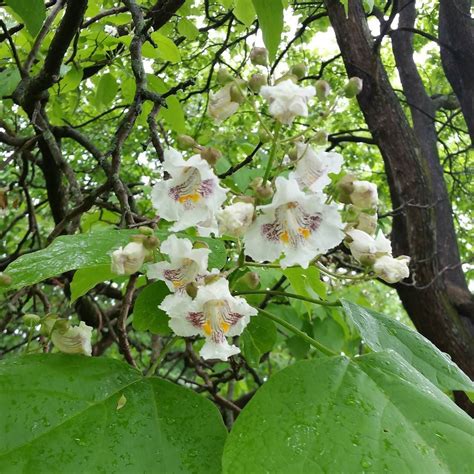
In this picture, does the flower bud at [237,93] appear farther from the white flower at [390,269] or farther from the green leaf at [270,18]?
the white flower at [390,269]

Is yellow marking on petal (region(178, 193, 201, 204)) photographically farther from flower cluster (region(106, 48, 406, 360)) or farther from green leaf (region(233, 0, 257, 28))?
green leaf (region(233, 0, 257, 28))

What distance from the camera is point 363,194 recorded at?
0.86 metres

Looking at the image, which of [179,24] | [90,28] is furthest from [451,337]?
[90,28]

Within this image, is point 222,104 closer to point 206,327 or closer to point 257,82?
point 257,82

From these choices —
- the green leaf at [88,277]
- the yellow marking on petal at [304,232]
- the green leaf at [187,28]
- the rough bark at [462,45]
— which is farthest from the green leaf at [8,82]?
the rough bark at [462,45]

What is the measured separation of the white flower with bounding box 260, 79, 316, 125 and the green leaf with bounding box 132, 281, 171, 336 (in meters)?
0.41

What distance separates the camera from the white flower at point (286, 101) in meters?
0.81

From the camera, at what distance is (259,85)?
89 cm

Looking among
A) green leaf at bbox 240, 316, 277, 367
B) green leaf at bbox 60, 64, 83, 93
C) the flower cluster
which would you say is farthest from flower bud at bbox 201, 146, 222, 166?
green leaf at bbox 60, 64, 83, 93

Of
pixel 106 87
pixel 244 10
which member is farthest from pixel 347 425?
pixel 106 87

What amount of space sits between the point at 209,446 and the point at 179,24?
1.80 m

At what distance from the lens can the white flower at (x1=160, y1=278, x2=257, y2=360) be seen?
31.2 inches

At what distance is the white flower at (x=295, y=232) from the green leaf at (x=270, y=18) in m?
0.28

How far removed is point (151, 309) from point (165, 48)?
944mm
